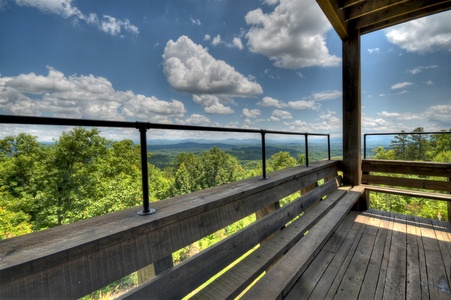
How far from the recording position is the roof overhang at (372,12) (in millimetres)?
2518

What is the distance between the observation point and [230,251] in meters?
1.20

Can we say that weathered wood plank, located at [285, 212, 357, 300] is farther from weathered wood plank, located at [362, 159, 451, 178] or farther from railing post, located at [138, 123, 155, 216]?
weathered wood plank, located at [362, 159, 451, 178]

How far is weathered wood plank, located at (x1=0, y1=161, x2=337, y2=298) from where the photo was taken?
1.93 ft

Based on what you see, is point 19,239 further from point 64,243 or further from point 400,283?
point 400,283

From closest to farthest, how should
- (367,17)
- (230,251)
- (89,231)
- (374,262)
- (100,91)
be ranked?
(89,231) < (230,251) < (374,262) < (367,17) < (100,91)

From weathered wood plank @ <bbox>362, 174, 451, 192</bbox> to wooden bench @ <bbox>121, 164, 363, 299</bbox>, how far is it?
77.9 inches

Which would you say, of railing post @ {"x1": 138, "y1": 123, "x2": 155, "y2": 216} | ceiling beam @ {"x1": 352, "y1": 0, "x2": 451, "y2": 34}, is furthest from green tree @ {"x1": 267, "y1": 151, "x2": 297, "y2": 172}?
railing post @ {"x1": 138, "y1": 123, "x2": 155, "y2": 216}

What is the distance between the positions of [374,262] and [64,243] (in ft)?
7.52

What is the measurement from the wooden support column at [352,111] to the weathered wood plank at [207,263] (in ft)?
7.19

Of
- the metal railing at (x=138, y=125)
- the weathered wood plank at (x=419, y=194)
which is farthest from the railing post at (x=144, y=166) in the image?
the weathered wood plank at (x=419, y=194)

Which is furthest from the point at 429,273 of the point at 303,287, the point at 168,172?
the point at 168,172

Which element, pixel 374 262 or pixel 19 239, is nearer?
pixel 19 239

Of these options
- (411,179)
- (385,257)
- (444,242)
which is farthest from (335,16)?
(444,242)

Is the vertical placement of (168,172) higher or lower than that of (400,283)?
lower
